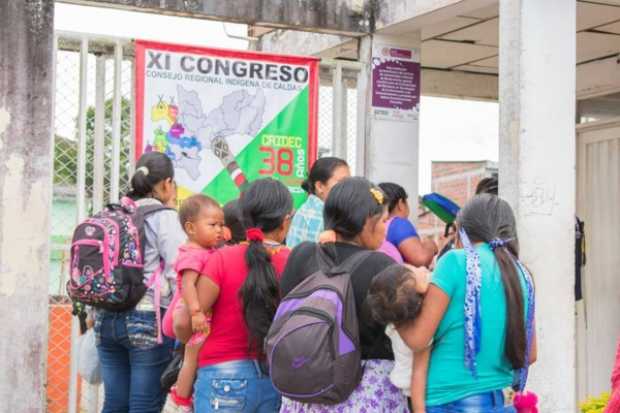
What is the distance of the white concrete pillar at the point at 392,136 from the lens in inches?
333

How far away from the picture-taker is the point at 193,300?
4.83 meters

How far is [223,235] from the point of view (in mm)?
5391

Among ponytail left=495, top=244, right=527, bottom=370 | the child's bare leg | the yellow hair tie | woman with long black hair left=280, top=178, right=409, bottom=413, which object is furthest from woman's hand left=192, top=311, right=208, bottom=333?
ponytail left=495, top=244, right=527, bottom=370

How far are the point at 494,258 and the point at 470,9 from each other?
397cm

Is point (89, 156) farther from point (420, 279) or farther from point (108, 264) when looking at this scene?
point (420, 279)

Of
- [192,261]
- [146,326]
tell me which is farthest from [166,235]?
[192,261]

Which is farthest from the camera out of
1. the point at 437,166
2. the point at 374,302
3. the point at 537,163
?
the point at 437,166

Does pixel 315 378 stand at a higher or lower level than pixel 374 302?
lower

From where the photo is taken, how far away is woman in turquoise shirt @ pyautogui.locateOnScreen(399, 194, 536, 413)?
4121 mm

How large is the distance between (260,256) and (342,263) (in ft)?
1.91

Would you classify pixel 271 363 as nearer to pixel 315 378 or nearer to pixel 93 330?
pixel 315 378

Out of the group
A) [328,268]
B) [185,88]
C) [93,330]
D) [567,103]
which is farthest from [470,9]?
[328,268]

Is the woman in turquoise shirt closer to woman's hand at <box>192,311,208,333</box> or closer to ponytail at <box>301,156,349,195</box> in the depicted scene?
woman's hand at <box>192,311,208,333</box>

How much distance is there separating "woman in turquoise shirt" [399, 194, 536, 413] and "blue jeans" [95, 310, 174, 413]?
76.8 inches
